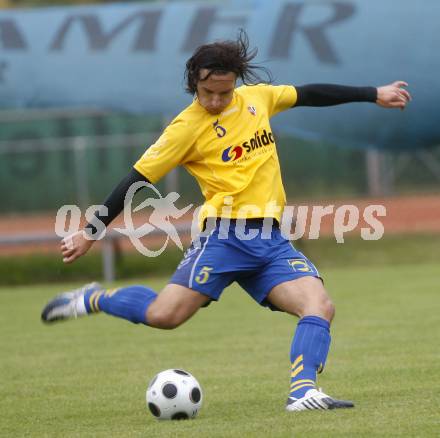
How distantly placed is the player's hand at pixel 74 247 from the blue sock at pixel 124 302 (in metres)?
0.41

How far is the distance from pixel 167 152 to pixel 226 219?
452 mm

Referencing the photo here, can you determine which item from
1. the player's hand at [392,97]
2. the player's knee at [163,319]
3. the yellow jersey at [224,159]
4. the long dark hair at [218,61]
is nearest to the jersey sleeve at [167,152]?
the yellow jersey at [224,159]

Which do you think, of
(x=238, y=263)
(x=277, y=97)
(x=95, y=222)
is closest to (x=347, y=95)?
(x=277, y=97)

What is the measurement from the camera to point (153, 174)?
550cm

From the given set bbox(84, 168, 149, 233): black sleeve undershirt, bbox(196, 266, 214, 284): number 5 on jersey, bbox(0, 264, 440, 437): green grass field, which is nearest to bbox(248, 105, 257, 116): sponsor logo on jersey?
bbox(84, 168, 149, 233): black sleeve undershirt

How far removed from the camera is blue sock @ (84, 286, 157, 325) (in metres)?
5.59

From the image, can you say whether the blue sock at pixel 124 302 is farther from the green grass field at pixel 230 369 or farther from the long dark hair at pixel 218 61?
the long dark hair at pixel 218 61

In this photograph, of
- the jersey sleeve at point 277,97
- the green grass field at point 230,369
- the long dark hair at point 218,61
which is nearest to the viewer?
the green grass field at point 230,369

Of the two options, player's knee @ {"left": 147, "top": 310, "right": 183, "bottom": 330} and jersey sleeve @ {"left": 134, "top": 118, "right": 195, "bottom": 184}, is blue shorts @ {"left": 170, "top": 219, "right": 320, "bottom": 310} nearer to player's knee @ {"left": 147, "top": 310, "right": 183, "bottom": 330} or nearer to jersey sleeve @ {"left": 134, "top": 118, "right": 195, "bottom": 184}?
player's knee @ {"left": 147, "top": 310, "right": 183, "bottom": 330}

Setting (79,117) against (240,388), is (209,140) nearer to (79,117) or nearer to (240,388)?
(240,388)

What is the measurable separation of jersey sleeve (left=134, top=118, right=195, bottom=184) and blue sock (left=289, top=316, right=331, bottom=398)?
40.4 inches

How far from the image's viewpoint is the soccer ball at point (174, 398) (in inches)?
212

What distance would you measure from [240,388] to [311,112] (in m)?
8.09

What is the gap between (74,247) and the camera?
5.39 metres
